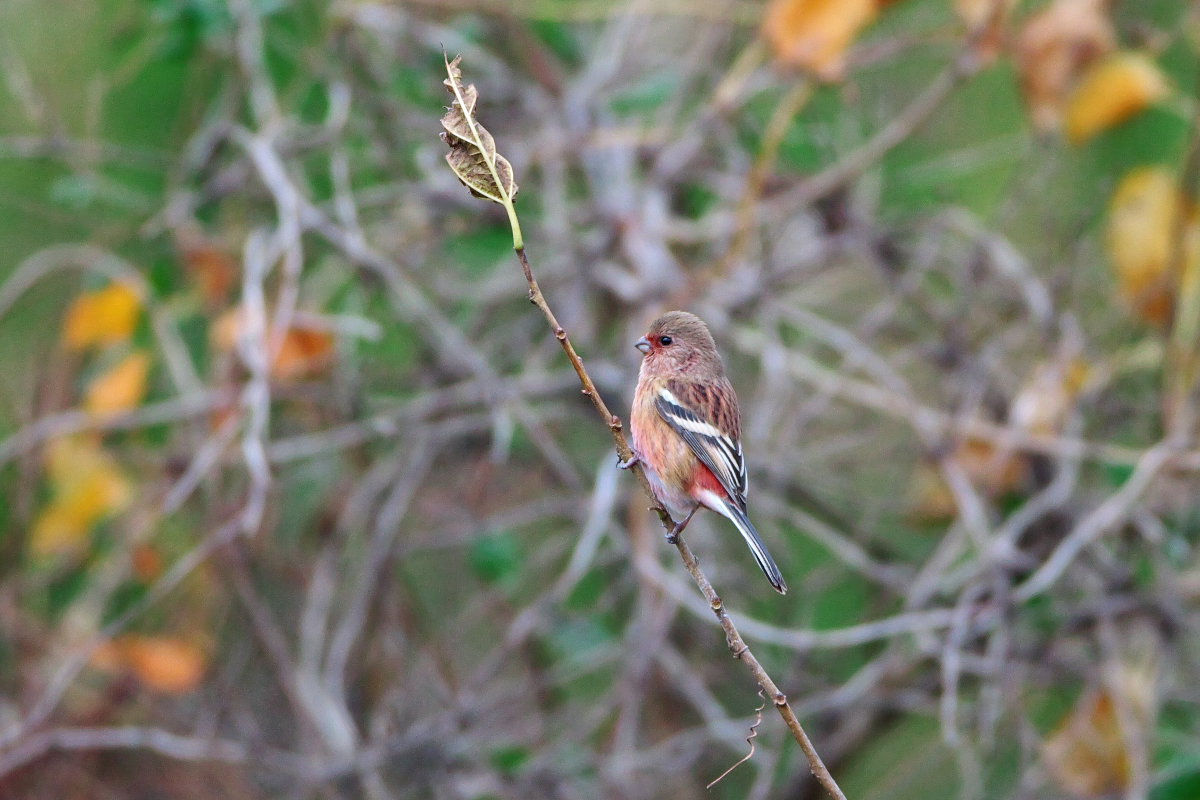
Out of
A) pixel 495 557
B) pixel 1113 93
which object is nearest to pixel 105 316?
pixel 495 557

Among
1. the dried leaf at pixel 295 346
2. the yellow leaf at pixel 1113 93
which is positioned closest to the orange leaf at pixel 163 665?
the dried leaf at pixel 295 346

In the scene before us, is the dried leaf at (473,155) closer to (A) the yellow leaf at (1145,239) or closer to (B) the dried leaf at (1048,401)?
(B) the dried leaf at (1048,401)

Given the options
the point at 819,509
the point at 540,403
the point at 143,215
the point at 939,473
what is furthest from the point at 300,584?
the point at 939,473

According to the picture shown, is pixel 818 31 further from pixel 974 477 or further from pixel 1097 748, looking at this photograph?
pixel 1097 748

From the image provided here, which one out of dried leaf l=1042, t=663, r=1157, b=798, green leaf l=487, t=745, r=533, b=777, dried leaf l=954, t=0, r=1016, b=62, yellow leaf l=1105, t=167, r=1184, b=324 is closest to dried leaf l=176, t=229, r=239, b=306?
green leaf l=487, t=745, r=533, b=777

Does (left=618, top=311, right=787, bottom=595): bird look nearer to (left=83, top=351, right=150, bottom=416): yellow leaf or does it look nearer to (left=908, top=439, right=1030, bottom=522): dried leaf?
(left=908, top=439, right=1030, bottom=522): dried leaf

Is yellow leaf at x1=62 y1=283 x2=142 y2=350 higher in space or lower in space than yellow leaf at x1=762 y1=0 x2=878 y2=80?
higher
